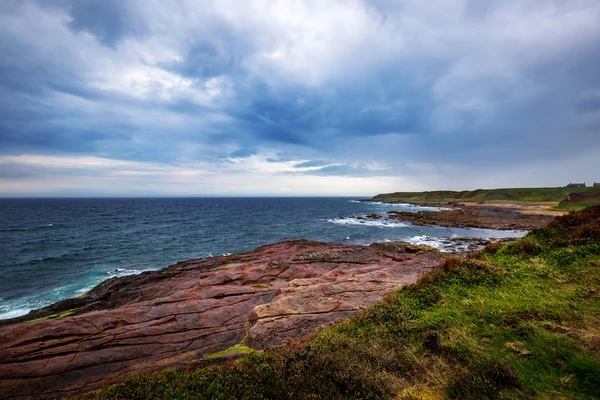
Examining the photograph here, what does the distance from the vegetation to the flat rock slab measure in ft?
12.0

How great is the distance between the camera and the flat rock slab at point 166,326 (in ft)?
37.8

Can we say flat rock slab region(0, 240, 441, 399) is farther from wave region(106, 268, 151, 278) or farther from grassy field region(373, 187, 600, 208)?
grassy field region(373, 187, 600, 208)

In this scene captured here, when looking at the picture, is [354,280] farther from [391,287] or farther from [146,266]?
[146,266]

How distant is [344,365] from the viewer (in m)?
6.98

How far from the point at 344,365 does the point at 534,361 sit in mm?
4998

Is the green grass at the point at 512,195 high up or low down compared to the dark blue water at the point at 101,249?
up

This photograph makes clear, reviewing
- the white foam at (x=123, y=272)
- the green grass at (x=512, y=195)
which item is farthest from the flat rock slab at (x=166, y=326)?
the green grass at (x=512, y=195)

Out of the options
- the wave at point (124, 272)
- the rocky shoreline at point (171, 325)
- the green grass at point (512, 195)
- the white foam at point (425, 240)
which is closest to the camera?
the rocky shoreline at point (171, 325)

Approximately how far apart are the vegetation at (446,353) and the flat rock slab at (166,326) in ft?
12.0

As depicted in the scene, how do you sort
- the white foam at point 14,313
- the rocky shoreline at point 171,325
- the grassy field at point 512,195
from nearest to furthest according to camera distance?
1. the rocky shoreline at point 171,325
2. the white foam at point 14,313
3. the grassy field at point 512,195

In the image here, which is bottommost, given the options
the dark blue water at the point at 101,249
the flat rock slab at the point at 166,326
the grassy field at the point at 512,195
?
the dark blue water at the point at 101,249

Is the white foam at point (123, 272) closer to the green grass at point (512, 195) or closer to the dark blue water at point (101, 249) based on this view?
the dark blue water at point (101, 249)

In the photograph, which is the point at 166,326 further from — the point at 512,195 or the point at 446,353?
the point at 512,195

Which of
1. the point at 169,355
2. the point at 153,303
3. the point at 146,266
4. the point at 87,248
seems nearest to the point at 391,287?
the point at 169,355
